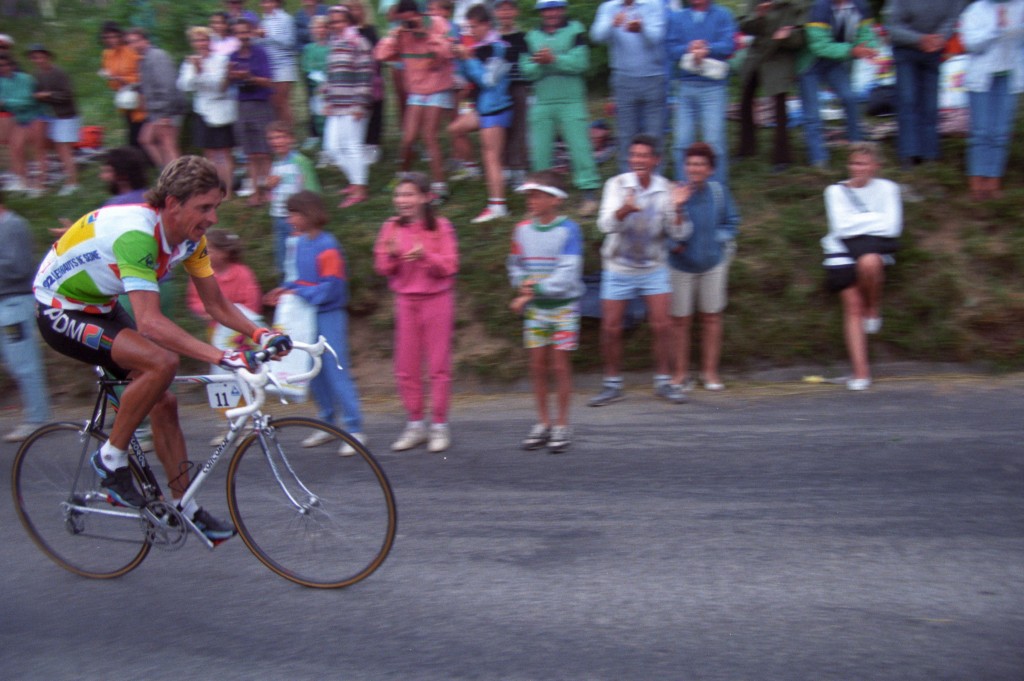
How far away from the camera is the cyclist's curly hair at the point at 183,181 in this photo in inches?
181

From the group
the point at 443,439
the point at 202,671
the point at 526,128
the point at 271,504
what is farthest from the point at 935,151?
the point at 202,671

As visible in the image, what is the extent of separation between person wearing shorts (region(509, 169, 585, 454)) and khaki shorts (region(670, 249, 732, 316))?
4.83 feet

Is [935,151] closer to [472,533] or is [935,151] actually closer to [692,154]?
[692,154]

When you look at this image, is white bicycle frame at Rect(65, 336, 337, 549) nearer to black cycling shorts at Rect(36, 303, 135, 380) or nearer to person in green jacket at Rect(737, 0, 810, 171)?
black cycling shorts at Rect(36, 303, 135, 380)

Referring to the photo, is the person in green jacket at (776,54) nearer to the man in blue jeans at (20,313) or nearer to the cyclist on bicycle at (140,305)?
the cyclist on bicycle at (140,305)

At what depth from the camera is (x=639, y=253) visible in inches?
305

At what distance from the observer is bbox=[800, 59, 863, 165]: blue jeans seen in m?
9.66

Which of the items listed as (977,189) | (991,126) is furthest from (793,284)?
(991,126)

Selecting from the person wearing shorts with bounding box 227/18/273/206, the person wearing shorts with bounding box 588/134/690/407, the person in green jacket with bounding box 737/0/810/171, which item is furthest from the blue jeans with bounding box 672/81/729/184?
the person wearing shorts with bounding box 227/18/273/206

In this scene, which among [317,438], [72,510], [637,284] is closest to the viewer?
[317,438]

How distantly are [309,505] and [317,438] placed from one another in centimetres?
37

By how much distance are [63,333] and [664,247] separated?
15.1 ft

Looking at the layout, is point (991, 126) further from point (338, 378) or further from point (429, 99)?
point (338, 378)

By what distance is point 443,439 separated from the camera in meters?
7.23
